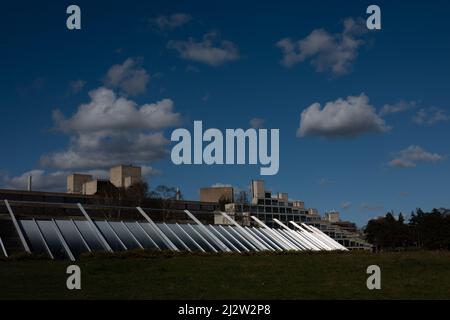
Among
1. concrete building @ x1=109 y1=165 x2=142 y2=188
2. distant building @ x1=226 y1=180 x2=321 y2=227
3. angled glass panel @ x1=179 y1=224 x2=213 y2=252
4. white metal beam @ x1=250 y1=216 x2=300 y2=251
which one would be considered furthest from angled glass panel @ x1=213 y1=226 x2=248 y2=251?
distant building @ x1=226 y1=180 x2=321 y2=227

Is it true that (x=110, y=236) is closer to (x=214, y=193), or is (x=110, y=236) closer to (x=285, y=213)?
(x=214, y=193)

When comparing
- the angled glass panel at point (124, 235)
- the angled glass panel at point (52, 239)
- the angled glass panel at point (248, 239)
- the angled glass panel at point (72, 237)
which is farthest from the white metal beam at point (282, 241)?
the angled glass panel at point (52, 239)

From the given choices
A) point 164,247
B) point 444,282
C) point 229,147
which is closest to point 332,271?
point 444,282

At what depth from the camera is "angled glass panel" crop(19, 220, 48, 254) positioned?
30.6 meters

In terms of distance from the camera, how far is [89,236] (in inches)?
1309

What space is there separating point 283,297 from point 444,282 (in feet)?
22.5

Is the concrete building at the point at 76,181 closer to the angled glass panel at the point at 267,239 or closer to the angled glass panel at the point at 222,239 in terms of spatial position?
the angled glass panel at the point at 267,239

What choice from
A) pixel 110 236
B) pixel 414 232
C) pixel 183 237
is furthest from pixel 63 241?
Answer: pixel 414 232

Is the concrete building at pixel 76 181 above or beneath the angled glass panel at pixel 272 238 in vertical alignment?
above

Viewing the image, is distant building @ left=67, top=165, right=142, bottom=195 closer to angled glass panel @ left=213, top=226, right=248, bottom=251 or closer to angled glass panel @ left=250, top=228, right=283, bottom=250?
angled glass panel @ left=250, top=228, right=283, bottom=250

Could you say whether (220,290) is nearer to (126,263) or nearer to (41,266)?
(126,263)

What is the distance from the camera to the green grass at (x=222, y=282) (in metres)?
14.8

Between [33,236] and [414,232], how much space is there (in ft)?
268

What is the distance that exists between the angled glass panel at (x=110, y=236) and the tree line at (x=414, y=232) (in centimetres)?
5924
